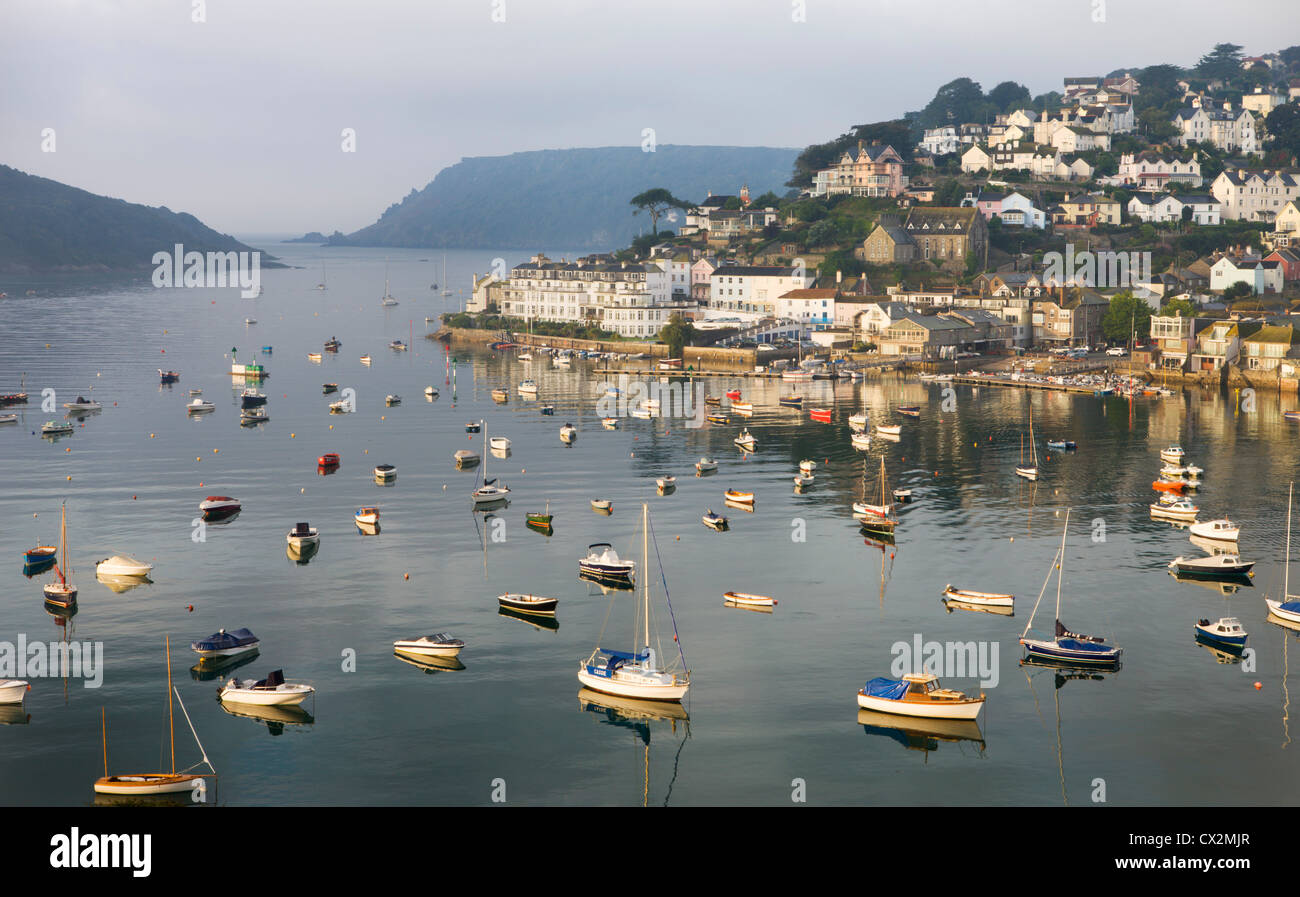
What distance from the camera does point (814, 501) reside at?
5781cm

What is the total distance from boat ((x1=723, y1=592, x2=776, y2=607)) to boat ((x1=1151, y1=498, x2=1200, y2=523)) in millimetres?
21034

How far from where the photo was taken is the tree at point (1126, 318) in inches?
4055

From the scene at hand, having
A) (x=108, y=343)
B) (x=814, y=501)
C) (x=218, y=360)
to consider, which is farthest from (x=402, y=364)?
(x=814, y=501)

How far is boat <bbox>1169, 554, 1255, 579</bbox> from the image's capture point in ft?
150

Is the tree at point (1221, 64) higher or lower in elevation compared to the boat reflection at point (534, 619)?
higher

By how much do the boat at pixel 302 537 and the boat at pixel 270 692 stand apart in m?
14.9

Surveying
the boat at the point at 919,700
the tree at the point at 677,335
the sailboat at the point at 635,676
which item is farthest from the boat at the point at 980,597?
the tree at the point at 677,335

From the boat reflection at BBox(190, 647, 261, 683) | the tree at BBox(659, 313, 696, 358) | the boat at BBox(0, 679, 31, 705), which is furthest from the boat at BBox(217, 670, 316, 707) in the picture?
the tree at BBox(659, 313, 696, 358)

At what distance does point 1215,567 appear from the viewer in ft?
150

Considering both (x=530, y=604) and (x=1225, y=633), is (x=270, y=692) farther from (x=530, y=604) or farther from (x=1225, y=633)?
(x=1225, y=633)

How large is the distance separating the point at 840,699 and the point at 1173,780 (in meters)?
8.71

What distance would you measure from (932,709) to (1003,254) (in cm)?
10049

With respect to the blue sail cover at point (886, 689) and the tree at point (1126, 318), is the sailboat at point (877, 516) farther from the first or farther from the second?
the tree at point (1126, 318)

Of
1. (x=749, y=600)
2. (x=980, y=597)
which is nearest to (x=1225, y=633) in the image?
(x=980, y=597)
